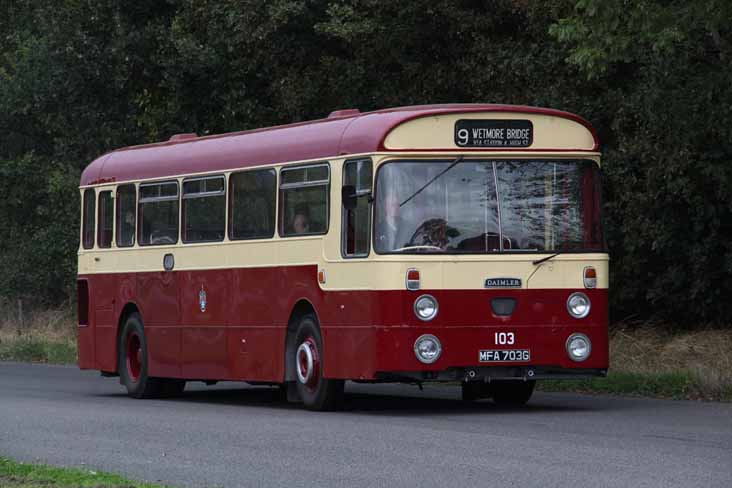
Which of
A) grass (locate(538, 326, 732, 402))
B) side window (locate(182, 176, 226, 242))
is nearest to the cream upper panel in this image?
grass (locate(538, 326, 732, 402))

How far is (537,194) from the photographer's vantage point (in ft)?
61.0

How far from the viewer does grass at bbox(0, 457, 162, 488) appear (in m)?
11.6

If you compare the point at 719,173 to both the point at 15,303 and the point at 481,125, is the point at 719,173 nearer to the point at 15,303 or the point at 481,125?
the point at 481,125

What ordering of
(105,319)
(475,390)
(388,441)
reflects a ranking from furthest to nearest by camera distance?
(105,319) → (475,390) → (388,441)

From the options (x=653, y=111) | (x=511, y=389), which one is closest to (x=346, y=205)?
(x=511, y=389)

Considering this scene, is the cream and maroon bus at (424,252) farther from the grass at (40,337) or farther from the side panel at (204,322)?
the grass at (40,337)

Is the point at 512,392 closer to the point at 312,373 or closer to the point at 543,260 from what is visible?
the point at 543,260

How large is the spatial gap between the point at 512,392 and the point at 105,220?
7.05 meters

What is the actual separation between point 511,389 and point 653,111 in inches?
232

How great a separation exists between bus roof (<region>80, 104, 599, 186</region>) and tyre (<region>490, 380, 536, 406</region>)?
2747 millimetres

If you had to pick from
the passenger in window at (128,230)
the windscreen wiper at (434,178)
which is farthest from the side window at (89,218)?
the windscreen wiper at (434,178)

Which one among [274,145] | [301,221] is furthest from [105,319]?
[301,221]

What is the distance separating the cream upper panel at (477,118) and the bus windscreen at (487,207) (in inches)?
6.7

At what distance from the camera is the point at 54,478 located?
39.8 feet
